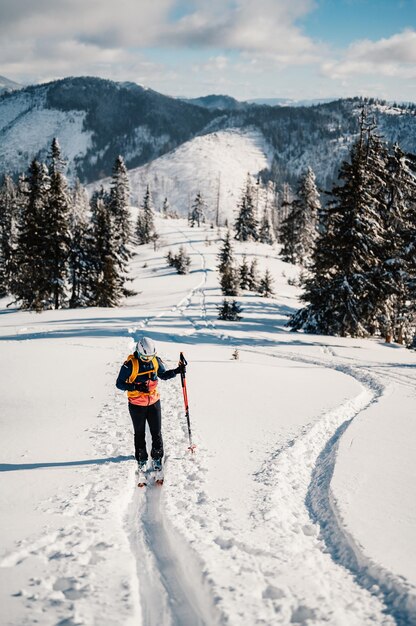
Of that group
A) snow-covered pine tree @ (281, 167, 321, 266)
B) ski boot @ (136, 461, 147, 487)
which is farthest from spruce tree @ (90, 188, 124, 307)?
snow-covered pine tree @ (281, 167, 321, 266)

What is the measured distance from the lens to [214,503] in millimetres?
6070

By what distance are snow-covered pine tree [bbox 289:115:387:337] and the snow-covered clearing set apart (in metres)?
8.75

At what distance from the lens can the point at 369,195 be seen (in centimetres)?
2258

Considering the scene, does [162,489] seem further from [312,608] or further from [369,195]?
[369,195]

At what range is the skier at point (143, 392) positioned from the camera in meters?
7.03

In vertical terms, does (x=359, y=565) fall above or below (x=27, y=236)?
below

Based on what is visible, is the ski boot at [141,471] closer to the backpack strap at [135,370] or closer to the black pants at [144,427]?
the black pants at [144,427]

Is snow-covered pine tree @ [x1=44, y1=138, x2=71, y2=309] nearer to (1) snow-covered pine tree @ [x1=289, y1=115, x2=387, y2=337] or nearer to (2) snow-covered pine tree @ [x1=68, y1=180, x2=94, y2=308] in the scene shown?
(2) snow-covered pine tree @ [x1=68, y1=180, x2=94, y2=308]

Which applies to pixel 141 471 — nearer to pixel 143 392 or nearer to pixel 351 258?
Result: pixel 143 392

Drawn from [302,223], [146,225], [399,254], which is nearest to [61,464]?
[399,254]

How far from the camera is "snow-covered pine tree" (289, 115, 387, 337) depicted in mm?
22500

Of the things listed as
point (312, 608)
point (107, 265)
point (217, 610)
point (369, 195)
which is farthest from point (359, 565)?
point (107, 265)

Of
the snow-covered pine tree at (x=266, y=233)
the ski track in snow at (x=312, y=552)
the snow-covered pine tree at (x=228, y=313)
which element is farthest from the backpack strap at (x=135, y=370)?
the snow-covered pine tree at (x=266, y=233)

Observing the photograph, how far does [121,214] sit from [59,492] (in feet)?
213
